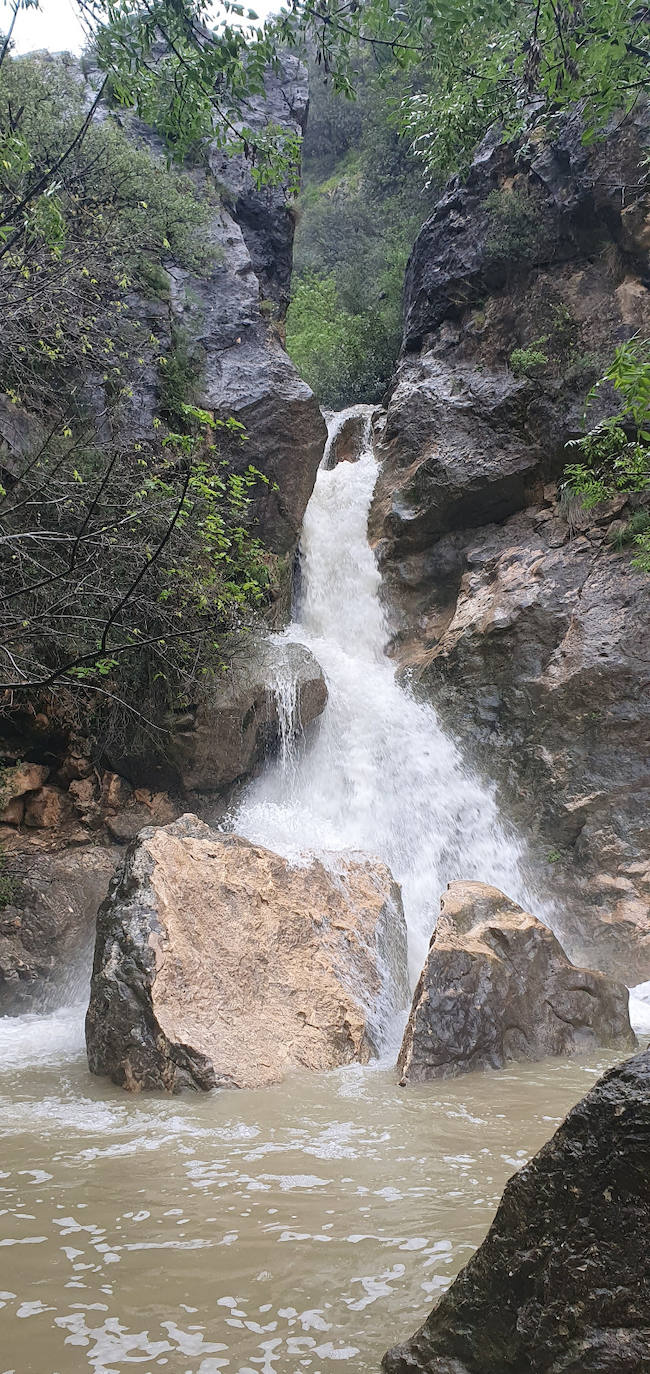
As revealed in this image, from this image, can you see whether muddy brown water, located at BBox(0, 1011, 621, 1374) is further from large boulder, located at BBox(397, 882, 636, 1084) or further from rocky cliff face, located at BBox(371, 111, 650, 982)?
rocky cliff face, located at BBox(371, 111, 650, 982)

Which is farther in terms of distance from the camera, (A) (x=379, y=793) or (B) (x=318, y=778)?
(B) (x=318, y=778)

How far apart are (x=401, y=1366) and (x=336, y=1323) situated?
1.21 feet

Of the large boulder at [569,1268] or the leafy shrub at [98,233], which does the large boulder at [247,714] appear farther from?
the large boulder at [569,1268]

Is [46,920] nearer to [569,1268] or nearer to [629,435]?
[569,1268]

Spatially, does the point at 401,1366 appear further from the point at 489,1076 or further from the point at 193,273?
the point at 193,273

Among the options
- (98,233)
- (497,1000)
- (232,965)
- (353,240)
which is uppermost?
(353,240)

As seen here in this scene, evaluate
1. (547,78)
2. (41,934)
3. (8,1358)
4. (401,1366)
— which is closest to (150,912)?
(41,934)

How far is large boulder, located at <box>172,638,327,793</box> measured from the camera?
32.6ft

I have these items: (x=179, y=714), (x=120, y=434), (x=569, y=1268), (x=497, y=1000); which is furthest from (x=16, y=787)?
(x=569, y=1268)

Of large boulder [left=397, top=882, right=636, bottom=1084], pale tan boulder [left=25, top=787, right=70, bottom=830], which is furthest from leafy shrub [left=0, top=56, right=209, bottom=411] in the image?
large boulder [left=397, top=882, right=636, bottom=1084]

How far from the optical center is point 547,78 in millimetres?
4324

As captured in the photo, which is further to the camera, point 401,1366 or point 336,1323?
point 336,1323

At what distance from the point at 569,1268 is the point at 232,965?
4.69m

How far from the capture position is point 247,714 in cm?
1028
